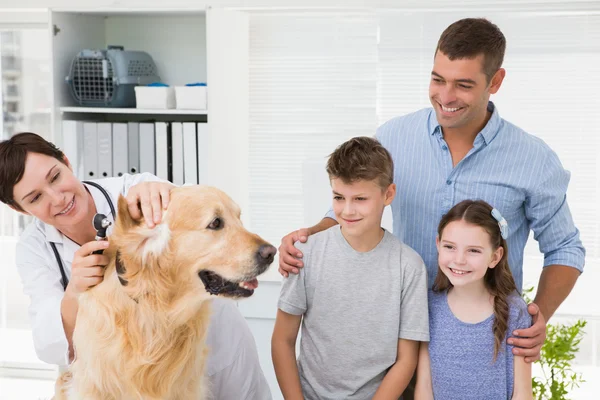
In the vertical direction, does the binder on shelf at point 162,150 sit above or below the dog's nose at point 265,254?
above

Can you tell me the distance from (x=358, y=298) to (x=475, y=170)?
0.49 metres

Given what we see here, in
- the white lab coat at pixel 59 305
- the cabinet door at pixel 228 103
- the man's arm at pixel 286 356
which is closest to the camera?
the white lab coat at pixel 59 305

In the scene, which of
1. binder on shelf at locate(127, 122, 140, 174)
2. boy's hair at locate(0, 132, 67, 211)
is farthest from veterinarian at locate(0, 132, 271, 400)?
binder on shelf at locate(127, 122, 140, 174)

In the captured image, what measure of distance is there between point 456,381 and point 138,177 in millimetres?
1038

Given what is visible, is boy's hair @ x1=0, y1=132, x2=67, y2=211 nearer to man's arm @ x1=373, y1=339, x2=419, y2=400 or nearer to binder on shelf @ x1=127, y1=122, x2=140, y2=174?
man's arm @ x1=373, y1=339, x2=419, y2=400

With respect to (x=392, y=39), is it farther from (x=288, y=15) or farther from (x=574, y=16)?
(x=574, y=16)

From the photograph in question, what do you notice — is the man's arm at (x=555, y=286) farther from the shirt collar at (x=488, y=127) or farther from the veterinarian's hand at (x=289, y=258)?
the veterinarian's hand at (x=289, y=258)

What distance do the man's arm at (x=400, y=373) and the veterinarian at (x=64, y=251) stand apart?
0.42m

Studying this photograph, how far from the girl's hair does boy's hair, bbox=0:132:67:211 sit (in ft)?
3.50

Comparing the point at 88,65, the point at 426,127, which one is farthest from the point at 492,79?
the point at 88,65

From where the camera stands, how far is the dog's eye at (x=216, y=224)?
5.14 ft

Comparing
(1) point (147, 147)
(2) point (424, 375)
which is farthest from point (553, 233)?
(1) point (147, 147)

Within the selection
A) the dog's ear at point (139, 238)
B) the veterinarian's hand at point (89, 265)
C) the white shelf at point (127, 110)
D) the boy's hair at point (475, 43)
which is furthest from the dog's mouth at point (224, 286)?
the white shelf at point (127, 110)

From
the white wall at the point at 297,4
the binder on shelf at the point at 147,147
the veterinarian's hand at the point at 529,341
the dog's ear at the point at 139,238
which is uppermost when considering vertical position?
the white wall at the point at 297,4
